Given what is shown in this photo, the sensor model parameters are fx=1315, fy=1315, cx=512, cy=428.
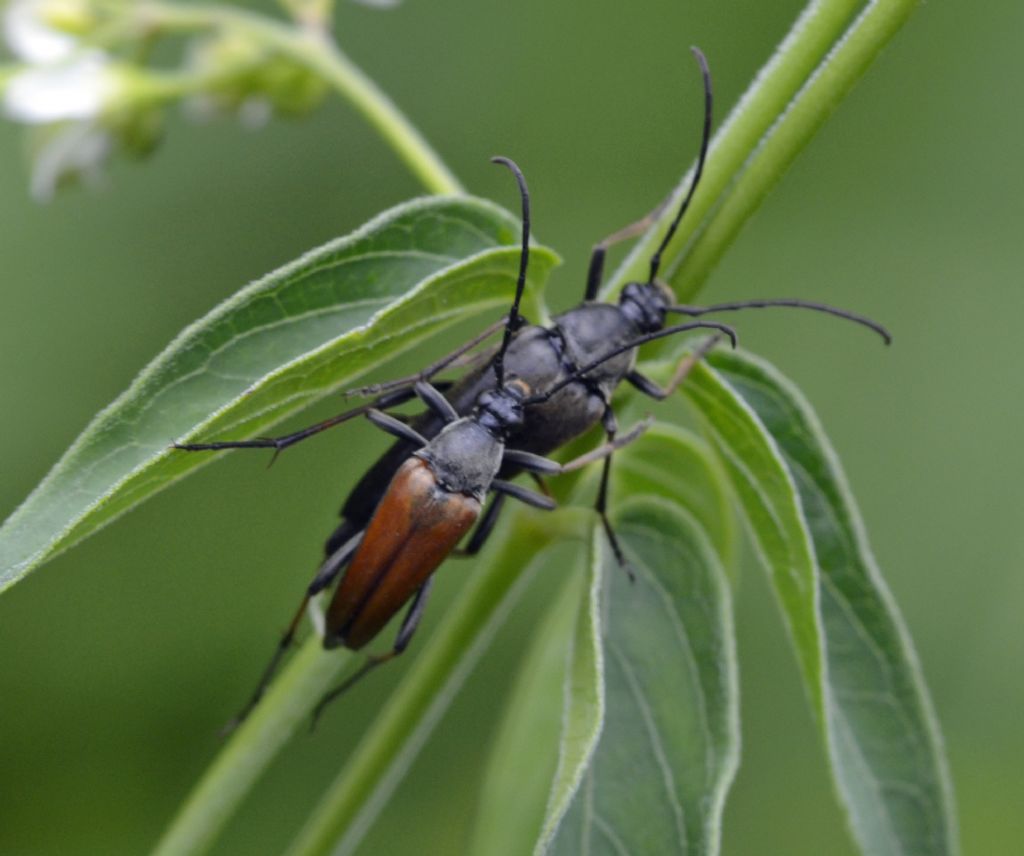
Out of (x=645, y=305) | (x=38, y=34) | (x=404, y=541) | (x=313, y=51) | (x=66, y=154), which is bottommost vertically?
(x=404, y=541)

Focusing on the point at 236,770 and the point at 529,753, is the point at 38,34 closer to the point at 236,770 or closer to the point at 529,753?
the point at 236,770

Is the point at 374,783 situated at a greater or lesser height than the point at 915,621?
greater

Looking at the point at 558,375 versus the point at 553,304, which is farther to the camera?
the point at 553,304

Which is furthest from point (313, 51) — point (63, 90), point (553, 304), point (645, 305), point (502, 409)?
point (553, 304)

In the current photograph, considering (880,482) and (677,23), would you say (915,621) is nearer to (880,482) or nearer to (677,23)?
(880,482)

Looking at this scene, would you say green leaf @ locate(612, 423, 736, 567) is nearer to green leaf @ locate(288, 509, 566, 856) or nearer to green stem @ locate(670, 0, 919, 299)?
→ green leaf @ locate(288, 509, 566, 856)

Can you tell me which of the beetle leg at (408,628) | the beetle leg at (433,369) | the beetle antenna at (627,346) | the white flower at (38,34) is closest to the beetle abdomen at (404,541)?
the beetle leg at (408,628)

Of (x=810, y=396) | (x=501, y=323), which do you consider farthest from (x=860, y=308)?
(x=501, y=323)

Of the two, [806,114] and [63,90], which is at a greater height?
[63,90]
